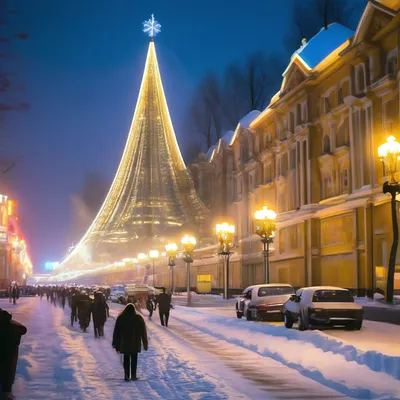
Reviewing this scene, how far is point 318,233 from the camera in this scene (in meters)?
53.3

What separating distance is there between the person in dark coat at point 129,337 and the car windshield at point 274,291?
1818cm

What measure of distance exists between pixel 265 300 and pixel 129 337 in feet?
58.7

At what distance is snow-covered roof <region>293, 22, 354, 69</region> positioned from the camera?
180ft

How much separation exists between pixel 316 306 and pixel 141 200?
273ft

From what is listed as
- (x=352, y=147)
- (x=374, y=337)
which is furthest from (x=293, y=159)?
(x=374, y=337)

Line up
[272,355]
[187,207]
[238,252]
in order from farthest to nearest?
[187,207] < [238,252] < [272,355]

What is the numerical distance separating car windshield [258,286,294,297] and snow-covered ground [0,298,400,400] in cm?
785

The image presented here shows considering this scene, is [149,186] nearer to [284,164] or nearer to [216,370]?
[284,164]

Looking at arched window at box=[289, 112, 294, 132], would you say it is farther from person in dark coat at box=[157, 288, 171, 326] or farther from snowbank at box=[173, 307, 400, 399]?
snowbank at box=[173, 307, 400, 399]

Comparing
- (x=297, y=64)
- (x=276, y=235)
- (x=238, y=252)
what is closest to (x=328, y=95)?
(x=297, y=64)

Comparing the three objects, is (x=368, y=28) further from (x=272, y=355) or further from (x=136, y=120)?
(x=136, y=120)

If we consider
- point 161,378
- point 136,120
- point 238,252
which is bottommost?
point 161,378

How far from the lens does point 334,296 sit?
25.8 meters

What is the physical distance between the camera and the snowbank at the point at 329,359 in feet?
39.8
